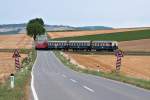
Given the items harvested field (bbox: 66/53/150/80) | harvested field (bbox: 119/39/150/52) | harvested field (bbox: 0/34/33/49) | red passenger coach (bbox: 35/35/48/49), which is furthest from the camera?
harvested field (bbox: 0/34/33/49)

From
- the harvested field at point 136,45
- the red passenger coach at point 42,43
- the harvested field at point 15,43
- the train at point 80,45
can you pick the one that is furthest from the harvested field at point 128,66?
the harvested field at point 15,43

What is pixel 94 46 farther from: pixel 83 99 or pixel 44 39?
pixel 83 99

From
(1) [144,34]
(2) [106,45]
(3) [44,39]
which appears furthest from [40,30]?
(2) [106,45]

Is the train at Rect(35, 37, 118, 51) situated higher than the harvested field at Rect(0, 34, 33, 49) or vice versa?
the train at Rect(35, 37, 118, 51)

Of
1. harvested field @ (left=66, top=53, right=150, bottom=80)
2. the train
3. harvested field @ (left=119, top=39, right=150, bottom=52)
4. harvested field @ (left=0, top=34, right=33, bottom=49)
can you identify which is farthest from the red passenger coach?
harvested field @ (left=66, top=53, right=150, bottom=80)

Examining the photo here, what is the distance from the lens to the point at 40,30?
534 feet

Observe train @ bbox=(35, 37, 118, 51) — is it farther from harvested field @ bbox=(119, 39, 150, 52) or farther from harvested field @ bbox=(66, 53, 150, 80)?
harvested field @ bbox=(66, 53, 150, 80)

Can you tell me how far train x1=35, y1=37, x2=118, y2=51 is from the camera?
108 metres

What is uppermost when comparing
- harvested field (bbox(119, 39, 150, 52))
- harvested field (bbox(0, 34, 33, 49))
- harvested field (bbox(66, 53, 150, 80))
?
harvested field (bbox(66, 53, 150, 80))

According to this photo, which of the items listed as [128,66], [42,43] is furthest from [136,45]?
[128,66]

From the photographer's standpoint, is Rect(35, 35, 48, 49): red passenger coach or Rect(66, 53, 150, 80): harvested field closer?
Rect(66, 53, 150, 80): harvested field

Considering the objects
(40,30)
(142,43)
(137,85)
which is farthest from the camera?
(40,30)

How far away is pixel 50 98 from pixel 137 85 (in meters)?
8.30

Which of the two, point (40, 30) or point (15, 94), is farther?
point (40, 30)
